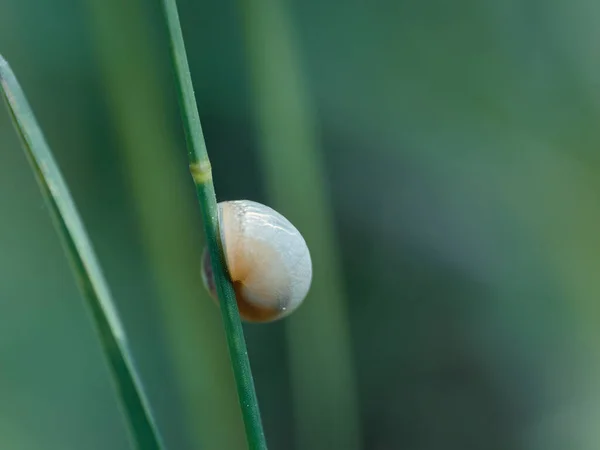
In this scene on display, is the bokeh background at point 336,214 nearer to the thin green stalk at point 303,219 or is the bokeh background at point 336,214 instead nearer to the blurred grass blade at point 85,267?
the thin green stalk at point 303,219

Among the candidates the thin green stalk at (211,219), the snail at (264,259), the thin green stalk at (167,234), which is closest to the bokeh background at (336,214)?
the thin green stalk at (167,234)

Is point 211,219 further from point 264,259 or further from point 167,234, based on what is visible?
point 167,234

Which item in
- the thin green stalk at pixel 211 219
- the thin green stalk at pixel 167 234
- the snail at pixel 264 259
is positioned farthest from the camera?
the thin green stalk at pixel 167 234

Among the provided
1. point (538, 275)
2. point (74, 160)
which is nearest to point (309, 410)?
point (538, 275)

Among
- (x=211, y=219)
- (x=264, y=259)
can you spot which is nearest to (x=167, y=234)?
(x=264, y=259)

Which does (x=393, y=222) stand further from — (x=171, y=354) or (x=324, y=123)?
(x=171, y=354)
